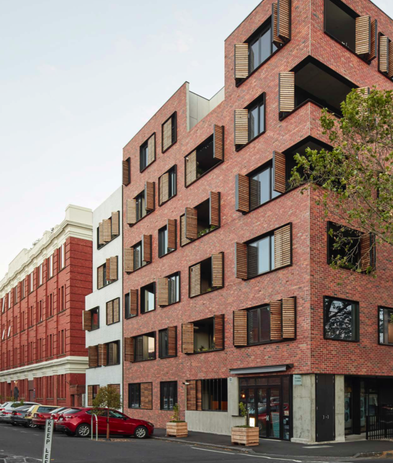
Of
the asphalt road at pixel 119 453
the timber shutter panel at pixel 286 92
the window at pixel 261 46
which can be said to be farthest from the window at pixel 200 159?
the asphalt road at pixel 119 453

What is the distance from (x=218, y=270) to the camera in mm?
29734

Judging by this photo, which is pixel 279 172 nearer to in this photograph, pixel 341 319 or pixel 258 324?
pixel 341 319

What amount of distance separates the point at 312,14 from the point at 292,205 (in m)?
8.45

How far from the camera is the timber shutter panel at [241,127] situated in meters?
28.8

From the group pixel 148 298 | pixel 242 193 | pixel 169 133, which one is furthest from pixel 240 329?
pixel 169 133

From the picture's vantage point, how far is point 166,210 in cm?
3712

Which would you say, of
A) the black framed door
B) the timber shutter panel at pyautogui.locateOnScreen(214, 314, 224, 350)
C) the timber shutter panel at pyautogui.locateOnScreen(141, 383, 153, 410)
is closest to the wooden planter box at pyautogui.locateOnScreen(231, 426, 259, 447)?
the black framed door

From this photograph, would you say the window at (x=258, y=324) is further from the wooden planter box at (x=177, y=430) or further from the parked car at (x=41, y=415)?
the parked car at (x=41, y=415)

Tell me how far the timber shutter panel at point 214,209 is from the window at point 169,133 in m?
7.65

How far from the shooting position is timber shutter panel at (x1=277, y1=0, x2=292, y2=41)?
26016mm

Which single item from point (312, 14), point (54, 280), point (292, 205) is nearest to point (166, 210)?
point (292, 205)

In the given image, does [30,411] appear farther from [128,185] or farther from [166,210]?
[128,185]

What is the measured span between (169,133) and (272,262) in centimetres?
1474

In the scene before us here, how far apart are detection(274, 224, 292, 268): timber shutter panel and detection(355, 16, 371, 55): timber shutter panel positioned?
9419 mm
